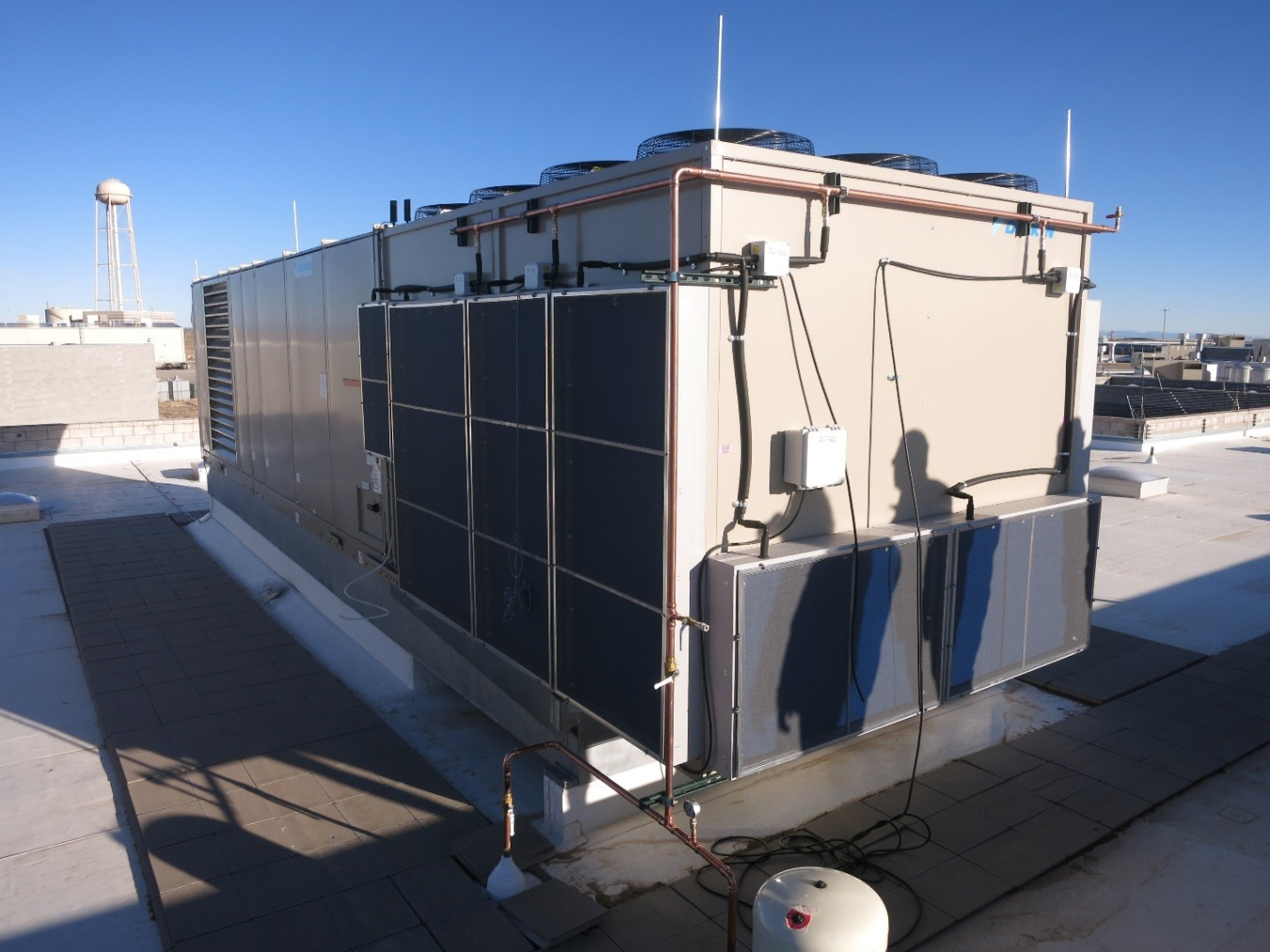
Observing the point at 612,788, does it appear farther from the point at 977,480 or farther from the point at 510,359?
the point at 977,480

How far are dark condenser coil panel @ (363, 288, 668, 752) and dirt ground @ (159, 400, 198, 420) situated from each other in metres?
31.5

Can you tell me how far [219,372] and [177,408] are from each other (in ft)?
91.6

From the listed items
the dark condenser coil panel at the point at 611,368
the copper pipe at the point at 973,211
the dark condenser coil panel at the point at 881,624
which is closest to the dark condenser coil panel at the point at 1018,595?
the dark condenser coil panel at the point at 881,624

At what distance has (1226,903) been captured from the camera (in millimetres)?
4668

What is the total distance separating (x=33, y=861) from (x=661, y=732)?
12.0 ft

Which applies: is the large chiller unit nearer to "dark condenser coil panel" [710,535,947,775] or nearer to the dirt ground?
"dark condenser coil panel" [710,535,947,775]

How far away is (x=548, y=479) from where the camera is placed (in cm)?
485

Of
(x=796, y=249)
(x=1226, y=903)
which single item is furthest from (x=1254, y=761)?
(x=796, y=249)

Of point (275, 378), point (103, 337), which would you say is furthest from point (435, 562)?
point (103, 337)

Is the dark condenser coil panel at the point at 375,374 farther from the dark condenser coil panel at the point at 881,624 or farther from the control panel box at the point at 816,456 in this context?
the dark condenser coil panel at the point at 881,624

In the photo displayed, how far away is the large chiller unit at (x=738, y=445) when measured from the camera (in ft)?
13.8

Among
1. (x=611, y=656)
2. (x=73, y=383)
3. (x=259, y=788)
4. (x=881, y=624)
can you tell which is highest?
(x=73, y=383)

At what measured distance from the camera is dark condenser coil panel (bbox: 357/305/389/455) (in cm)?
662

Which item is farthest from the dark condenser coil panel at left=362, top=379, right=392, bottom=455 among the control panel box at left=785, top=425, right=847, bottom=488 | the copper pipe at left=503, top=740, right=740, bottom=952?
the control panel box at left=785, top=425, right=847, bottom=488
